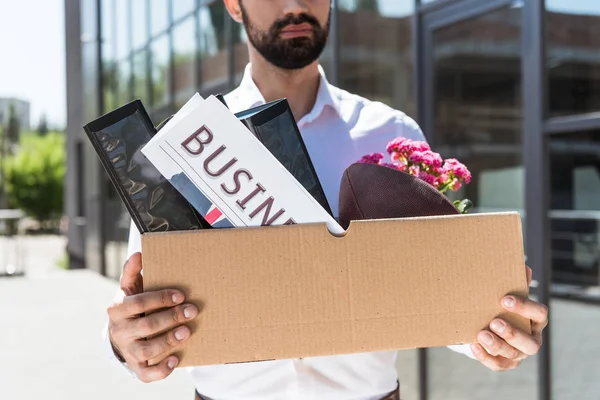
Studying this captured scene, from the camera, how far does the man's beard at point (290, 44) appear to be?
1.67 meters

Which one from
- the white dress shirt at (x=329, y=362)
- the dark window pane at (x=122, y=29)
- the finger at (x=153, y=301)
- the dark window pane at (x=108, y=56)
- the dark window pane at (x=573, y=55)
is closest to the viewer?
the finger at (x=153, y=301)

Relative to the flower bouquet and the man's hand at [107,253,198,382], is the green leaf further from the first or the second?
the man's hand at [107,253,198,382]

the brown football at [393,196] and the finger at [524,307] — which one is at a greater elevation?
the brown football at [393,196]

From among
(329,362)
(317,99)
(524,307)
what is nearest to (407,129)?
(317,99)

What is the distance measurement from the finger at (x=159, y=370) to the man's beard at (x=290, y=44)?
0.83 m

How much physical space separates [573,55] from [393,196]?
2.93 meters

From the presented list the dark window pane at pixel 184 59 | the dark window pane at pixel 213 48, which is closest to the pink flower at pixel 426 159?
the dark window pane at pixel 213 48

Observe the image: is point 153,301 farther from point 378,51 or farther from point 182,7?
point 182,7

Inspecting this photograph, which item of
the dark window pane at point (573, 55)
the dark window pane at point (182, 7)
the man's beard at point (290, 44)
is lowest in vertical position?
the man's beard at point (290, 44)

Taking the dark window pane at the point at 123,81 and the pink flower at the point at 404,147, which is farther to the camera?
the dark window pane at the point at 123,81

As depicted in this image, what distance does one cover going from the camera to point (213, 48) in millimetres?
8492

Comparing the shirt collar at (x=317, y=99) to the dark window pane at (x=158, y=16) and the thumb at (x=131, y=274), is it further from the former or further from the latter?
the dark window pane at (x=158, y=16)

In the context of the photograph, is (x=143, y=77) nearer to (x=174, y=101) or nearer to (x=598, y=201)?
(x=174, y=101)

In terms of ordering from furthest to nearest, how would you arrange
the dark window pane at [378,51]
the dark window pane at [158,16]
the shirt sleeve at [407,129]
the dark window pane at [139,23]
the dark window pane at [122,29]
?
1. the dark window pane at [122,29]
2. the dark window pane at [139,23]
3. the dark window pane at [158,16]
4. the dark window pane at [378,51]
5. the shirt sleeve at [407,129]
